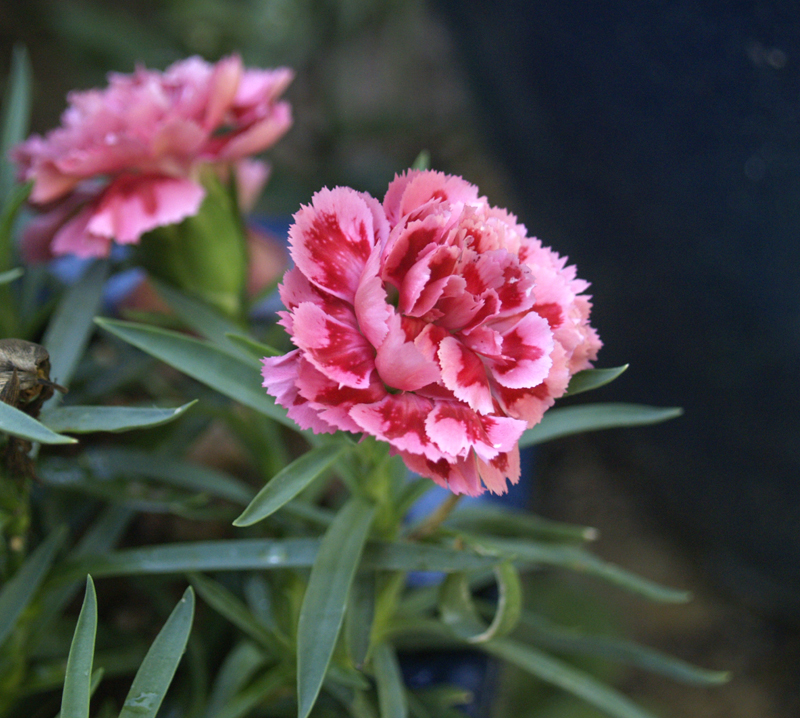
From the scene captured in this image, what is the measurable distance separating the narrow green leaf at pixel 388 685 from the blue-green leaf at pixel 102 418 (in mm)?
272

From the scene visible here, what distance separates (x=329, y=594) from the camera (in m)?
0.48

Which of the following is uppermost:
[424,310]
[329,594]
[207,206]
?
[207,206]

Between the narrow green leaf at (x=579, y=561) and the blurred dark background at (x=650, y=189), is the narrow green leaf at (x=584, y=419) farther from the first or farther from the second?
the blurred dark background at (x=650, y=189)

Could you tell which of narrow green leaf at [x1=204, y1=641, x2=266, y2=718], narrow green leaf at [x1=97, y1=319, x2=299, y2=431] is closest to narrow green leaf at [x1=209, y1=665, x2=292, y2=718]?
narrow green leaf at [x1=204, y1=641, x2=266, y2=718]

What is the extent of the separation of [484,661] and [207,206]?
1.72 ft

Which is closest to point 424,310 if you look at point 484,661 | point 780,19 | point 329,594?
point 329,594

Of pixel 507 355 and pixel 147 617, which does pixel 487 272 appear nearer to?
pixel 507 355

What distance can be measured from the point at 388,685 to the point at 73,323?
395 mm

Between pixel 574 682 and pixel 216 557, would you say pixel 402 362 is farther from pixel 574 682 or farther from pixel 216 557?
pixel 574 682

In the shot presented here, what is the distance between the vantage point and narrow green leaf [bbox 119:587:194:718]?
1.42 feet

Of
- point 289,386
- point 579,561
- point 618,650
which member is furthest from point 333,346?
point 618,650

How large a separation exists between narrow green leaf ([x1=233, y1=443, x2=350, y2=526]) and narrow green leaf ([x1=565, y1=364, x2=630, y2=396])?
0.50 feet

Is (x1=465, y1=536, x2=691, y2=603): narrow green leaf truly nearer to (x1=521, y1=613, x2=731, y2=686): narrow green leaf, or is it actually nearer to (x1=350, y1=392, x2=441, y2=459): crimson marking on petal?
(x1=521, y1=613, x2=731, y2=686): narrow green leaf

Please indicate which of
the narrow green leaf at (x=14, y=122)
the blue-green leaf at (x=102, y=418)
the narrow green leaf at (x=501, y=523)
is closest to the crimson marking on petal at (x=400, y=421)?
the blue-green leaf at (x=102, y=418)
